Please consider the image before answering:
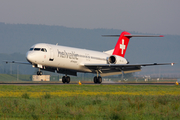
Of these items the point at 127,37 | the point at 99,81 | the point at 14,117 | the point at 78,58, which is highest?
the point at 127,37

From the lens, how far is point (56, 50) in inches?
1539

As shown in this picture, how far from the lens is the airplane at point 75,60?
1483 inches

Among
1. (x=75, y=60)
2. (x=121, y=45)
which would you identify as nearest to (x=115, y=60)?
(x=121, y=45)

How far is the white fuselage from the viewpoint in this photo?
3717 cm

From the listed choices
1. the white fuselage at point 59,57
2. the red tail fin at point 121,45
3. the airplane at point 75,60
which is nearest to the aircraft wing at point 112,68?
the airplane at point 75,60

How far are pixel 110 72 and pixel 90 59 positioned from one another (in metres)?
3.63

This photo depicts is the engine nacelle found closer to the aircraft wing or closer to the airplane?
the airplane

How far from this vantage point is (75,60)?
4162cm

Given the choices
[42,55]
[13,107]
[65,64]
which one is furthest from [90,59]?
[13,107]

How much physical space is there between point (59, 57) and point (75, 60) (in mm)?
3204

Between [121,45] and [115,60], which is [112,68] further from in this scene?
[121,45]

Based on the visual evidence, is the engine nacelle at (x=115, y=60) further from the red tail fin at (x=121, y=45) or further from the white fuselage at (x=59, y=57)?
the red tail fin at (x=121, y=45)

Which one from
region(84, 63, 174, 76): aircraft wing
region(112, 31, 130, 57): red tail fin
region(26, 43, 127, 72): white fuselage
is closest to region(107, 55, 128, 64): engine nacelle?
region(84, 63, 174, 76): aircraft wing

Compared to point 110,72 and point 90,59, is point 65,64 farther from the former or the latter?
point 110,72
